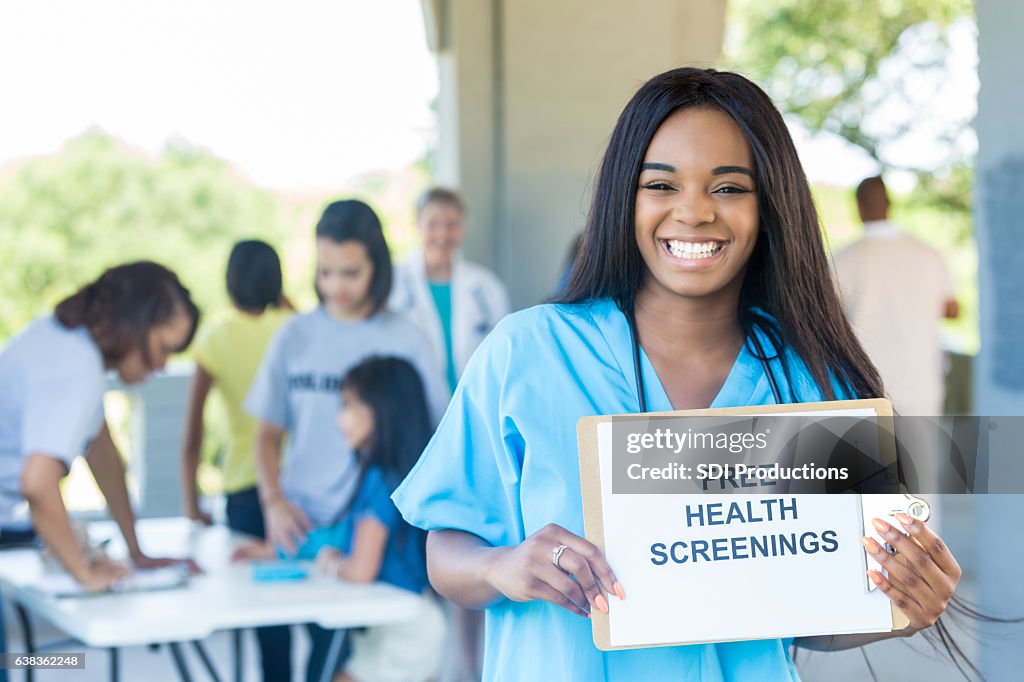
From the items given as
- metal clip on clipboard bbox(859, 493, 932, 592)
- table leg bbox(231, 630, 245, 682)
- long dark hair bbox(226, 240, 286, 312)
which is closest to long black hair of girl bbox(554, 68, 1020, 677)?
metal clip on clipboard bbox(859, 493, 932, 592)

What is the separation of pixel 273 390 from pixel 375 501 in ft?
2.06

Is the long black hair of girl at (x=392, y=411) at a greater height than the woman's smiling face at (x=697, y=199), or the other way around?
the woman's smiling face at (x=697, y=199)

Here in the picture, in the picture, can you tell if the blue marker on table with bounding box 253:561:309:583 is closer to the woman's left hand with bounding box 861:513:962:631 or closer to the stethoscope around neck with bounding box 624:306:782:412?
the stethoscope around neck with bounding box 624:306:782:412

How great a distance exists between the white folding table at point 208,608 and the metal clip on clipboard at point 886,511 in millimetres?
1692

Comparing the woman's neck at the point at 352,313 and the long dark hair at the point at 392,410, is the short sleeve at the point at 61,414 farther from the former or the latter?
the woman's neck at the point at 352,313

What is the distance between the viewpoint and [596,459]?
4.50 ft

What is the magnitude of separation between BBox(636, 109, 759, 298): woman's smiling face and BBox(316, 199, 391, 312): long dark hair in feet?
6.81

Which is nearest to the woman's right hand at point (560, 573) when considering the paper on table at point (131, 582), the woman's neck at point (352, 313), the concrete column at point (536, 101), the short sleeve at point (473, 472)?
the short sleeve at point (473, 472)

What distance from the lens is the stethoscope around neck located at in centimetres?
147

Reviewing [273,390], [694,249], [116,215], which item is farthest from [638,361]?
[116,215]

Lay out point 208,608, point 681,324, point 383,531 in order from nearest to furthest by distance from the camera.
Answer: point 681,324, point 208,608, point 383,531

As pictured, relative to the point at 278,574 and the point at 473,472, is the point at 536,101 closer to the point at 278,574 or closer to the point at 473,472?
the point at 278,574

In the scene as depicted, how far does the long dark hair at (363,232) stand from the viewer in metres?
3.46

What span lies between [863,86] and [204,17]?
12.2 meters
